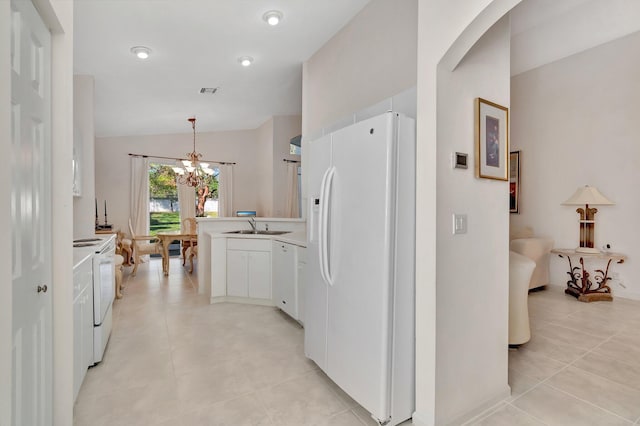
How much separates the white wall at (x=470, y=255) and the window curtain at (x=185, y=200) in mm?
6649

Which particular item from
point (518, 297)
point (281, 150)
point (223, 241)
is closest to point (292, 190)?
point (281, 150)

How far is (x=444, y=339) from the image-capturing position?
67.0 inches

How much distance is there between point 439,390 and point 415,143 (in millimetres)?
1323

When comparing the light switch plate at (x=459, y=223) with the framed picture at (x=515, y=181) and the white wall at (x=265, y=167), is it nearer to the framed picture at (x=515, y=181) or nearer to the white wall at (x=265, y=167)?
the framed picture at (x=515, y=181)

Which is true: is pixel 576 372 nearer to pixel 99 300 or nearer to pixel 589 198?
pixel 589 198

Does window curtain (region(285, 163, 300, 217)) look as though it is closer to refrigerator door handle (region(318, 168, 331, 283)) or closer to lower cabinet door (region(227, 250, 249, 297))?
lower cabinet door (region(227, 250, 249, 297))

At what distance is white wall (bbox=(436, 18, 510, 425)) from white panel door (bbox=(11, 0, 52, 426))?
1.73 m

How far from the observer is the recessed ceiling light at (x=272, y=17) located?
2955mm

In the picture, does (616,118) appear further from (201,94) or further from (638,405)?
(201,94)

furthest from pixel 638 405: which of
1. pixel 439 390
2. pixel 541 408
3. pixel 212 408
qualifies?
pixel 212 408

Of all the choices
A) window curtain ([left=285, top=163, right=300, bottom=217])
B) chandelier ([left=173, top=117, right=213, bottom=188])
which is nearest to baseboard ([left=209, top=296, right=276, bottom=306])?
window curtain ([left=285, top=163, right=300, bottom=217])

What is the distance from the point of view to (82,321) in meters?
2.02

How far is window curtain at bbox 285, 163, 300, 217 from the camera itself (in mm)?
6680

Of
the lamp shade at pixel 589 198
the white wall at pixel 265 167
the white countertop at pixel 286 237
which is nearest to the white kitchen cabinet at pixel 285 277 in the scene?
the white countertop at pixel 286 237
